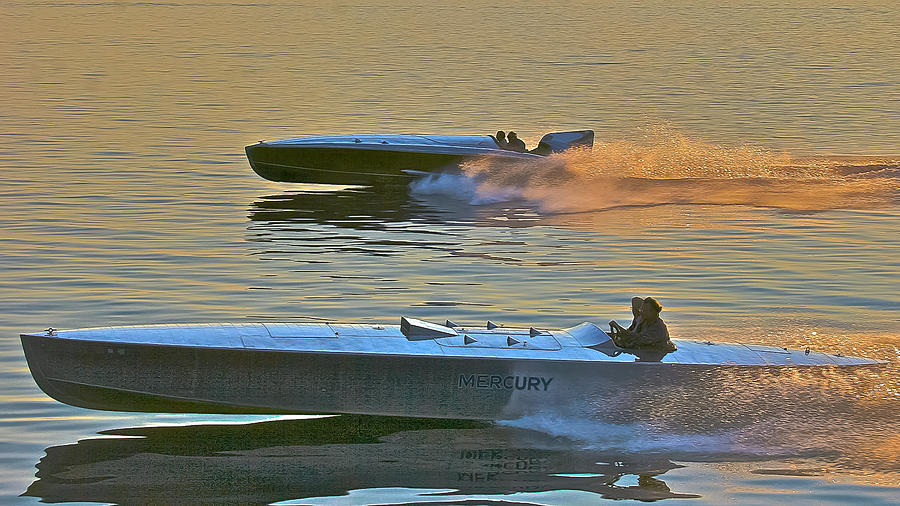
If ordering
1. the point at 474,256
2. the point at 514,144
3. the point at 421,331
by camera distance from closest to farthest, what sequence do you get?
the point at 421,331 < the point at 474,256 < the point at 514,144

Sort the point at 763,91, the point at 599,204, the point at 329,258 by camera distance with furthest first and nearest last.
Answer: the point at 763,91, the point at 599,204, the point at 329,258

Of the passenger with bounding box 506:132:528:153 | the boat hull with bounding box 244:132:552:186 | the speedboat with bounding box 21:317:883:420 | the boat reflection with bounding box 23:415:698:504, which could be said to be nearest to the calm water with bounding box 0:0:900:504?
the boat reflection with bounding box 23:415:698:504

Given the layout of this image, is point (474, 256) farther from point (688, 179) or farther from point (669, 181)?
point (688, 179)

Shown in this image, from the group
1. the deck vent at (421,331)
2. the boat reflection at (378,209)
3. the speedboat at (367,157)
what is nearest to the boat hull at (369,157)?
the speedboat at (367,157)

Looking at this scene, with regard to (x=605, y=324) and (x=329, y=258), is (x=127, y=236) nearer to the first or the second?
(x=329, y=258)

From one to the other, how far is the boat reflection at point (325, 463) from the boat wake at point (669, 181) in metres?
16.6

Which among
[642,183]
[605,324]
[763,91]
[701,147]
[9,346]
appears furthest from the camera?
[763,91]

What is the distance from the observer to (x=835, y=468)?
585 inches

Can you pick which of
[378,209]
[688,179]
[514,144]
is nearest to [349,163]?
[378,209]

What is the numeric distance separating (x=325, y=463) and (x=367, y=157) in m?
18.3

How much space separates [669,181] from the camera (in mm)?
36000

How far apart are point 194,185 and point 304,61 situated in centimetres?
4229

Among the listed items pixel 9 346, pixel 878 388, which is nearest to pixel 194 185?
pixel 9 346

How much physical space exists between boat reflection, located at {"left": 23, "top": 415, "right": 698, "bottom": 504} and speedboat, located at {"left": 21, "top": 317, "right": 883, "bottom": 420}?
0.28 metres
